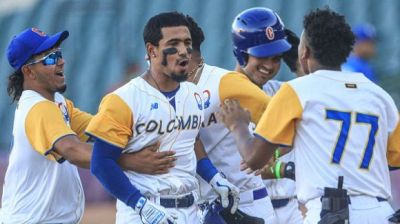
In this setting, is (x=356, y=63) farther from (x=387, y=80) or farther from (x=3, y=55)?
(x=3, y=55)

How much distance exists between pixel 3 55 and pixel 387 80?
5248mm

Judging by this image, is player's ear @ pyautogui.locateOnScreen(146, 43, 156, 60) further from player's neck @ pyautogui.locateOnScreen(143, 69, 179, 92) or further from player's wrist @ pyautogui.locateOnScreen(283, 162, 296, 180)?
player's wrist @ pyautogui.locateOnScreen(283, 162, 296, 180)

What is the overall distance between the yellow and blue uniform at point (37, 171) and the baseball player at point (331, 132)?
1.38 m

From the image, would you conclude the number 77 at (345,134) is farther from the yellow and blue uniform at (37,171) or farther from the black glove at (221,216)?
the yellow and blue uniform at (37,171)

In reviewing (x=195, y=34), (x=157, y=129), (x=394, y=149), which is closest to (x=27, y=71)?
(x=195, y=34)

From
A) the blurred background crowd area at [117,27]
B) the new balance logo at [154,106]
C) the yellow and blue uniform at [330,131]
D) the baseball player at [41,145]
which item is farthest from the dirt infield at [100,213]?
the yellow and blue uniform at [330,131]

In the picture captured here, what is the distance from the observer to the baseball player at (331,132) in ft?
21.1

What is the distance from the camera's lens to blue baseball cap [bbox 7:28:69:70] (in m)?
7.69

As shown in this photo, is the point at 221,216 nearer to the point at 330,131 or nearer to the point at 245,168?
the point at 245,168

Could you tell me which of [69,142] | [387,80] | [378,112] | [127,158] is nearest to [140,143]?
[127,158]

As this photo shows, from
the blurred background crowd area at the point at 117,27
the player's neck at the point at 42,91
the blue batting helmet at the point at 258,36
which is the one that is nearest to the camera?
the player's neck at the point at 42,91

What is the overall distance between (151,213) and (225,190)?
73 cm

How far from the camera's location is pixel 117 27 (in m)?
15.5

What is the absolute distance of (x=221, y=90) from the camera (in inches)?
296
